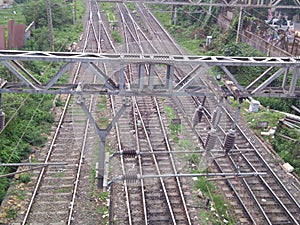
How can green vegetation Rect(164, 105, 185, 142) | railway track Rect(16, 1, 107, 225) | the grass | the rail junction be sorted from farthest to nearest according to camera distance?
1. the grass
2. green vegetation Rect(164, 105, 185, 142)
3. railway track Rect(16, 1, 107, 225)
4. the rail junction

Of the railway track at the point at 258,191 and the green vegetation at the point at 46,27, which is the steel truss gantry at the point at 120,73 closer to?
the railway track at the point at 258,191

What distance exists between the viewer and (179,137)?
503 inches

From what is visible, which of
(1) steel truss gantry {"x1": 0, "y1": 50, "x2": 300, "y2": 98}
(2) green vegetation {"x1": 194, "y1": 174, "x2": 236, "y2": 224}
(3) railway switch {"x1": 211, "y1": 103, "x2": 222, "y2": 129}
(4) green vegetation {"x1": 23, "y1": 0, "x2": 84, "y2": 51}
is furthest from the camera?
(4) green vegetation {"x1": 23, "y1": 0, "x2": 84, "y2": 51}

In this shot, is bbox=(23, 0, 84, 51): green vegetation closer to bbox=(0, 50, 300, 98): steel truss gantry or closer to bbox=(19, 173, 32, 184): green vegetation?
bbox=(19, 173, 32, 184): green vegetation

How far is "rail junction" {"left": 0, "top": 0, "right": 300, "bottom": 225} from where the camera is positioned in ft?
21.2

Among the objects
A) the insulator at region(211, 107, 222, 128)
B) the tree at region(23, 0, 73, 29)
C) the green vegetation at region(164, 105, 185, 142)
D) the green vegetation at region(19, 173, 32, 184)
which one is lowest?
the green vegetation at region(19, 173, 32, 184)

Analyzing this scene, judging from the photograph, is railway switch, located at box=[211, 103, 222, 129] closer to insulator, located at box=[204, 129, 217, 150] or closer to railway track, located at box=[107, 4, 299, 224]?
insulator, located at box=[204, 129, 217, 150]

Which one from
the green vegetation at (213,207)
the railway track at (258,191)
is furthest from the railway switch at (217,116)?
the green vegetation at (213,207)

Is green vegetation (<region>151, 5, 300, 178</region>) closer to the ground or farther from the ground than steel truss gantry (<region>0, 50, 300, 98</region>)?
closer to the ground

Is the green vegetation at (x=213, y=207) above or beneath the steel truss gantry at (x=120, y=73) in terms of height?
beneath

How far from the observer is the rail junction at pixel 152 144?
6465 mm

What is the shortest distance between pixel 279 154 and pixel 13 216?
8269mm

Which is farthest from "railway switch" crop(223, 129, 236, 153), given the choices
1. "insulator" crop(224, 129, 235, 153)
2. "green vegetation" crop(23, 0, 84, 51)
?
"green vegetation" crop(23, 0, 84, 51)

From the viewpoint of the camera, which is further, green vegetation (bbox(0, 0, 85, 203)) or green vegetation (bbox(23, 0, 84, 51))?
green vegetation (bbox(23, 0, 84, 51))
